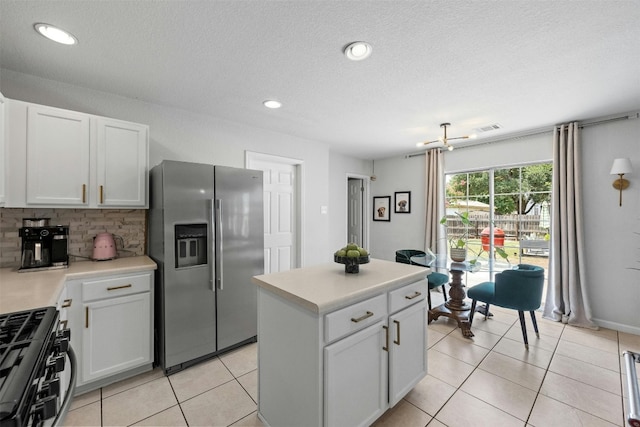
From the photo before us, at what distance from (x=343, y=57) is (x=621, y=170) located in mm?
3336

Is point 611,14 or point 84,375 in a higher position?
point 611,14

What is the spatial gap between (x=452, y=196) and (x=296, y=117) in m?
3.06

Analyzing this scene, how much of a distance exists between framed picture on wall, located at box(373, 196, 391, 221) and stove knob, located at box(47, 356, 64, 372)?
16.1 feet

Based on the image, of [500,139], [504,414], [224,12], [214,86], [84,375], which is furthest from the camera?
[500,139]

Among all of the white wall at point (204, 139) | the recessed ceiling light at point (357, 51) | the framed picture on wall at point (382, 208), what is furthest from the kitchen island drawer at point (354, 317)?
the framed picture on wall at point (382, 208)

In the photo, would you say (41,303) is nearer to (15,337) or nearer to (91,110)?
(15,337)

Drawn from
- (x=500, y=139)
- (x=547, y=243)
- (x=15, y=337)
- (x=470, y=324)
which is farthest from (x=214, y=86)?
(x=547, y=243)

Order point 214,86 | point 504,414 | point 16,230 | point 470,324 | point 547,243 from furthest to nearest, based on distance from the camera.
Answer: point 547,243, point 470,324, point 214,86, point 16,230, point 504,414

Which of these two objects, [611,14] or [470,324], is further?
[470,324]

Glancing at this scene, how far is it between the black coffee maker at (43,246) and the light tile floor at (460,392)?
1.04 m

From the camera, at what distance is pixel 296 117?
10.3 feet

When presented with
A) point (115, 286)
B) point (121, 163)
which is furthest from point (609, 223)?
point (121, 163)

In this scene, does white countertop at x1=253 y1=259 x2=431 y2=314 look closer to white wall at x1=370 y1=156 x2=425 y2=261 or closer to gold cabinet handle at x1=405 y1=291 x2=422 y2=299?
gold cabinet handle at x1=405 y1=291 x2=422 y2=299

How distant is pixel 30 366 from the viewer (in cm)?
87
